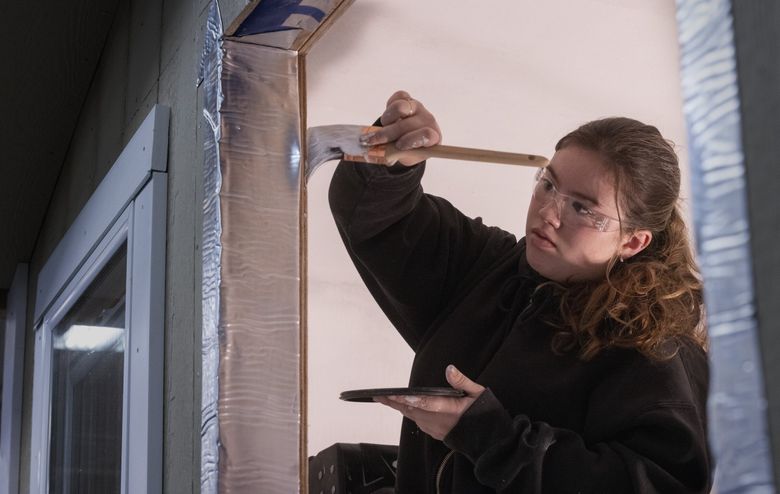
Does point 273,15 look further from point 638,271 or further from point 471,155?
point 638,271

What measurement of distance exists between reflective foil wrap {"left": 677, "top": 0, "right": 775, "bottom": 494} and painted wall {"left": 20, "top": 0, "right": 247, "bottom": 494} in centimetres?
73

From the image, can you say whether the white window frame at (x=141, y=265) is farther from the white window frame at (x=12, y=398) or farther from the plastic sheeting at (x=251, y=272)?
the white window frame at (x=12, y=398)

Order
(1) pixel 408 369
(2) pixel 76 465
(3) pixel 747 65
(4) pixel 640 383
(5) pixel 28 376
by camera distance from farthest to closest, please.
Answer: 1. (5) pixel 28 376
2. (2) pixel 76 465
3. (1) pixel 408 369
4. (4) pixel 640 383
5. (3) pixel 747 65

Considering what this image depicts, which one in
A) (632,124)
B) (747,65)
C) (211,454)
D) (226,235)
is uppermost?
(632,124)

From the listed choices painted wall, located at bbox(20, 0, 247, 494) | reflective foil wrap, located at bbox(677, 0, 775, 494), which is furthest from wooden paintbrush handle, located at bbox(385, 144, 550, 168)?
reflective foil wrap, located at bbox(677, 0, 775, 494)

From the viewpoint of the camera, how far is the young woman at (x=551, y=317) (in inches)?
36.9

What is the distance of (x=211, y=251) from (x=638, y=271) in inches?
16.7

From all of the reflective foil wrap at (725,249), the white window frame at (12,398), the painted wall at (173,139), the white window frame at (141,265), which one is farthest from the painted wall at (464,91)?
the white window frame at (12,398)

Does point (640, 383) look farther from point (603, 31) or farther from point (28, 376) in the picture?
point (28, 376)

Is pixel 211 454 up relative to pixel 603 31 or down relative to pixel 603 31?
down

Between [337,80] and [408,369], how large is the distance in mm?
316

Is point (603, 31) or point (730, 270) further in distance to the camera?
point (603, 31)

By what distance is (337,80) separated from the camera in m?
1.16

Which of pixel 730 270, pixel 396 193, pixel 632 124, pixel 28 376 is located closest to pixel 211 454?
pixel 396 193
